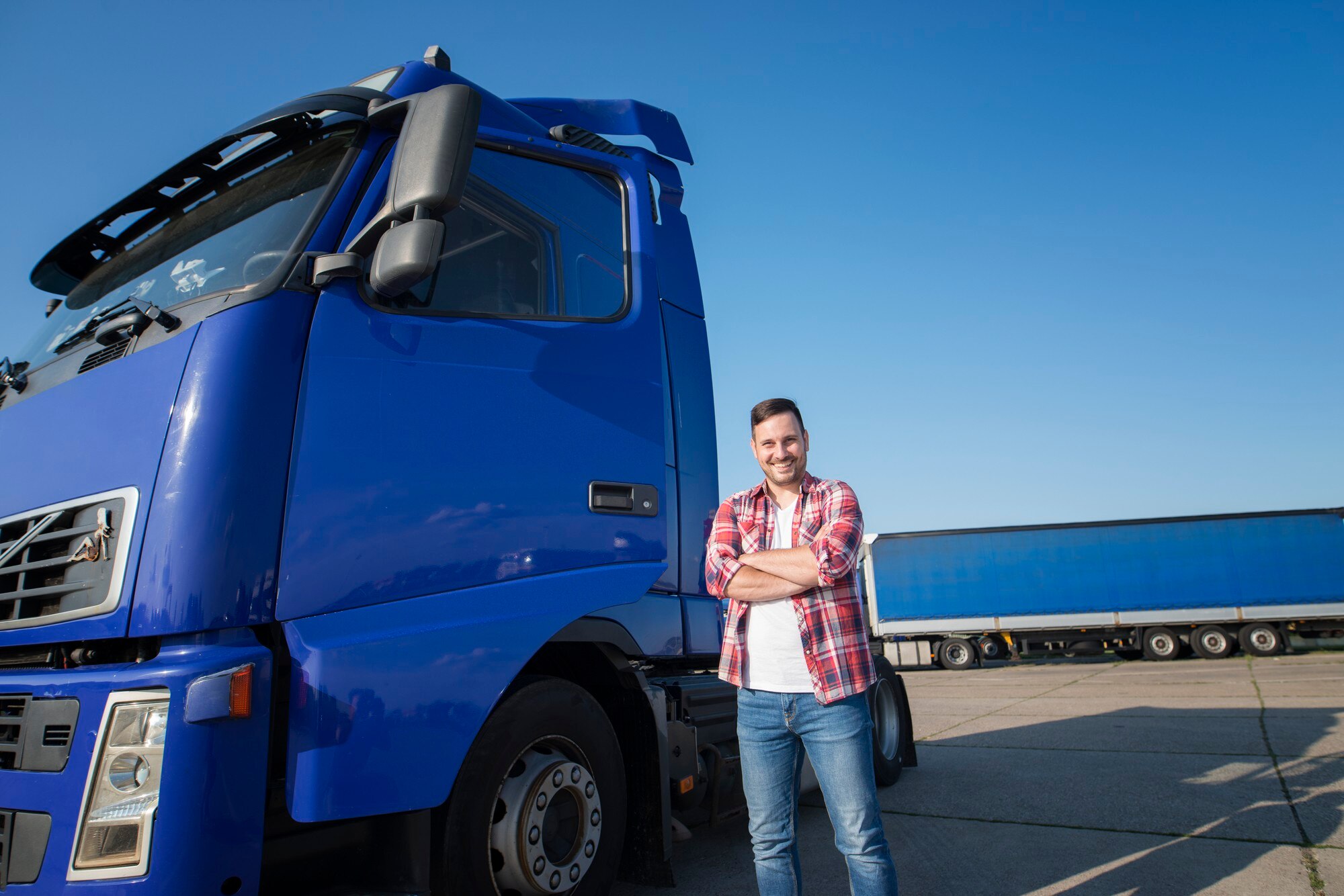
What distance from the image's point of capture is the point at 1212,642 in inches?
775

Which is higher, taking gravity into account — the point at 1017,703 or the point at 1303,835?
the point at 1303,835

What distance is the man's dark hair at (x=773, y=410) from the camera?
2.73 metres

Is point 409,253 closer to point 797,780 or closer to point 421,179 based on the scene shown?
point 421,179

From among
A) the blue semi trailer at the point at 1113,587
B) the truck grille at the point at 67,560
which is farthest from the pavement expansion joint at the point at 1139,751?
the blue semi trailer at the point at 1113,587

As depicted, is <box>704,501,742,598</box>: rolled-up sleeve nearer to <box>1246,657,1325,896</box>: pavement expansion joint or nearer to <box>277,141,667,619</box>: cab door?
<box>277,141,667,619</box>: cab door

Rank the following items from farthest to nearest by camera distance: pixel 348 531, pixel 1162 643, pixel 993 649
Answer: pixel 993 649
pixel 1162 643
pixel 348 531

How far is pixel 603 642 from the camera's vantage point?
10.0ft

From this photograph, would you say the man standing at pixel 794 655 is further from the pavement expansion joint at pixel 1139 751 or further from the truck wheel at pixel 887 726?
the pavement expansion joint at pixel 1139 751

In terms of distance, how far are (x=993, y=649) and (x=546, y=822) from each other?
2137cm

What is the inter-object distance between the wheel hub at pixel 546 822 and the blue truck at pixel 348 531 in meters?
0.01

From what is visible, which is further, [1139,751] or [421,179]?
[1139,751]

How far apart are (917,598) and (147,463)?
21254 mm

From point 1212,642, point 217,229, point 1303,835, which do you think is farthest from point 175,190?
point 1212,642

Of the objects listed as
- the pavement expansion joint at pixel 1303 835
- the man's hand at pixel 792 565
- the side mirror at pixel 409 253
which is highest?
the side mirror at pixel 409 253
